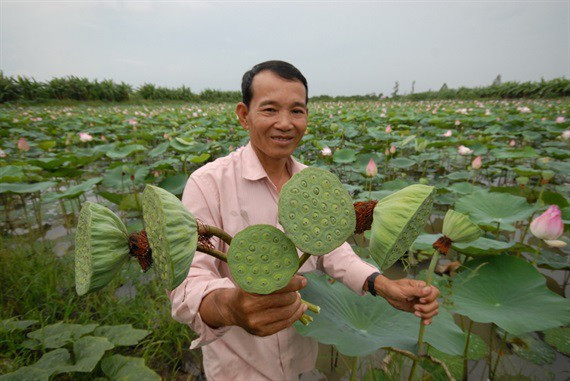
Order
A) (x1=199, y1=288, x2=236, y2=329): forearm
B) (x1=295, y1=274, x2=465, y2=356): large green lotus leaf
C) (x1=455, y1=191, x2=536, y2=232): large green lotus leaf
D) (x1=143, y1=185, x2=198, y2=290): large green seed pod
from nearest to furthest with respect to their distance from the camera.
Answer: (x1=143, y1=185, x2=198, y2=290): large green seed pod → (x1=199, y1=288, x2=236, y2=329): forearm → (x1=295, y1=274, x2=465, y2=356): large green lotus leaf → (x1=455, y1=191, x2=536, y2=232): large green lotus leaf

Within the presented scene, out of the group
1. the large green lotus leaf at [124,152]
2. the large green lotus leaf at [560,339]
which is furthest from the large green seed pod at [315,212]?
the large green lotus leaf at [124,152]

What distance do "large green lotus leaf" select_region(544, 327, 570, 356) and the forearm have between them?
5.47 feet

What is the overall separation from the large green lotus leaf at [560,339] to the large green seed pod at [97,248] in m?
1.92

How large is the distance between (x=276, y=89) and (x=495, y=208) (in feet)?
5.09

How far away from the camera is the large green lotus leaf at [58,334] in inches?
48.6

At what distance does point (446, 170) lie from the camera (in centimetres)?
398

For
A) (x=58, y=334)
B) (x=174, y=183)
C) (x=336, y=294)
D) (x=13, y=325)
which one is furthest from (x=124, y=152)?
(x=336, y=294)

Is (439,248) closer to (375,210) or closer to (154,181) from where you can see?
(375,210)

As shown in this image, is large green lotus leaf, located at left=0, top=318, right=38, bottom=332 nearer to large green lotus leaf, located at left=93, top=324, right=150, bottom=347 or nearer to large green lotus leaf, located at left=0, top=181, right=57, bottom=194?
large green lotus leaf, located at left=93, top=324, right=150, bottom=347

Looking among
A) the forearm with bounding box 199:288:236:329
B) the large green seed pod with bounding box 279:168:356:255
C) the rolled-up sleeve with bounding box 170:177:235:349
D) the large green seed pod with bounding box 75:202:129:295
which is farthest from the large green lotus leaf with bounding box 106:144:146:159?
the large green seed pod with bounding box 279:168:356:255

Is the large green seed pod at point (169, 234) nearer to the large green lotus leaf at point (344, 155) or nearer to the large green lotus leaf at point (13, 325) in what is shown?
the large green lotus leaf at point (13, 325)

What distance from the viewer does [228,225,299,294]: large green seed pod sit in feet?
1.09

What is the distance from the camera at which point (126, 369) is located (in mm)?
1150

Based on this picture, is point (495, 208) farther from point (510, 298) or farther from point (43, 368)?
point (43, 368)
